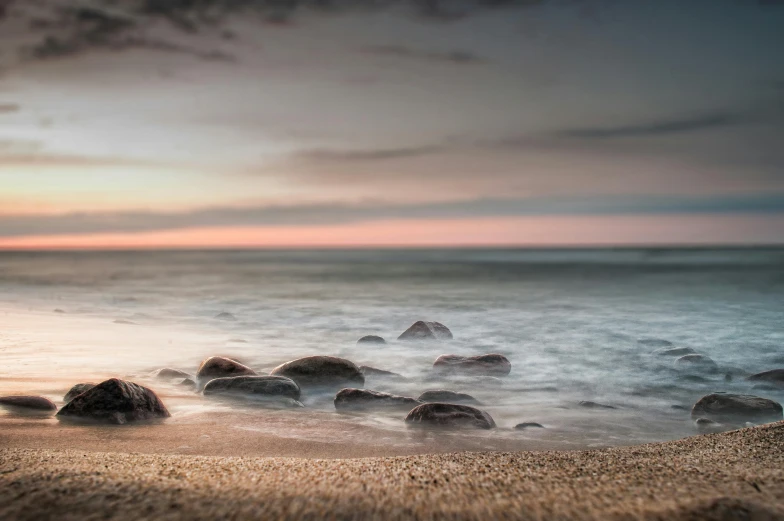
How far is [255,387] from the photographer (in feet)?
21.5

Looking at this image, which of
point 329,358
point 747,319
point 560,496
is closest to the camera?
point 560,496

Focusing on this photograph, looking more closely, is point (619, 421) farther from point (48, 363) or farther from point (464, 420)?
point (48, 363)

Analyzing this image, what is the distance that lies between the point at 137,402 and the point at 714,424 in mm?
5763

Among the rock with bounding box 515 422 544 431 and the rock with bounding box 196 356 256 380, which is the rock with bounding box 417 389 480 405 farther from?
the rock with bounding box 196 356 256 380

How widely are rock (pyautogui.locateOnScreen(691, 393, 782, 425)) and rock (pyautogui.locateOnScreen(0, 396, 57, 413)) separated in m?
6.78

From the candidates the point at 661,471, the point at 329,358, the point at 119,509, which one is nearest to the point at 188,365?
the point at 329,358

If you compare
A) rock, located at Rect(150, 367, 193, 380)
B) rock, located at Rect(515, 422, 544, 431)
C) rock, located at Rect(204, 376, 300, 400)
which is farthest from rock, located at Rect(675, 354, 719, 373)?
rock, located at Rect(150, 367, 193, 380)

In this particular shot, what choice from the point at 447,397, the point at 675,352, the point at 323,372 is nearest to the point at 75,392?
the point at 323,372

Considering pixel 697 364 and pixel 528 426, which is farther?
pixel 697 364

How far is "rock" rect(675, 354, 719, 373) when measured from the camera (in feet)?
30.7

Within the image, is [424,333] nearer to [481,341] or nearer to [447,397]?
[481,341]

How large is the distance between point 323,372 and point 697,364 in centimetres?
655

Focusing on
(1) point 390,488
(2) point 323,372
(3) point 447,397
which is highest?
(1) point 390,488

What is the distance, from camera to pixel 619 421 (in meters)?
6.01
